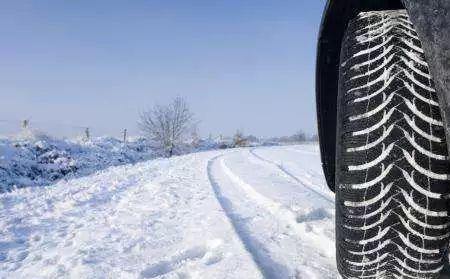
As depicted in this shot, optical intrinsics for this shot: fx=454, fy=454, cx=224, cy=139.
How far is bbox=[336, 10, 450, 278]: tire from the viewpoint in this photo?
149 centimetres

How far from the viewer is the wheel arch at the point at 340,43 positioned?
3.58 ft

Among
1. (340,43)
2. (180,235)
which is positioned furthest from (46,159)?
(340,43)

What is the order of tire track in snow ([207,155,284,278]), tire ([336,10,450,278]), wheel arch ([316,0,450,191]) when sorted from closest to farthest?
1. wheel arch ([316,0,450,191])
2. tire ([336,10,450,278])
3. tire track in snow ([207,155,284,278])

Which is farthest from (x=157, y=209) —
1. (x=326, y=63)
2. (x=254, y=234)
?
(x=326, y=63)

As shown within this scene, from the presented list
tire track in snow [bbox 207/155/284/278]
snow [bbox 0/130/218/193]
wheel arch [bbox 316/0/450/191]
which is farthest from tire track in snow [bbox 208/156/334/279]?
snow [bbox 0/130/218/193]

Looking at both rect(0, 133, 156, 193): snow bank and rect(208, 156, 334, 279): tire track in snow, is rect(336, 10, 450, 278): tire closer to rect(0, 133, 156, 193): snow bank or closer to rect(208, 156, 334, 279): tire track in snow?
rect(208, 156, 334, 279): tire track in snow

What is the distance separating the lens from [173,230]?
10.7 ft

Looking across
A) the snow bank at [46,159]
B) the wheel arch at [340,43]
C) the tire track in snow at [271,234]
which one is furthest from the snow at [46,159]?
the wheel arch at [340,43]

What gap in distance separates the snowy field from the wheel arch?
1.74 ft

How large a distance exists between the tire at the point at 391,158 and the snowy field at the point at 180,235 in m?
0.58

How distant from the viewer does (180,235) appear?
10.1ft

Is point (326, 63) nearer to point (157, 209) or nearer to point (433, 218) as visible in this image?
point (433, 218)

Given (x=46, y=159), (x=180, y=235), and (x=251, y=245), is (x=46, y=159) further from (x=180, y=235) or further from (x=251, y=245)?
(x=251, y=245)

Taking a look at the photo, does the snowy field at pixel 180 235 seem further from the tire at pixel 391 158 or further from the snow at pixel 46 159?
the snow at pixel 46 159
